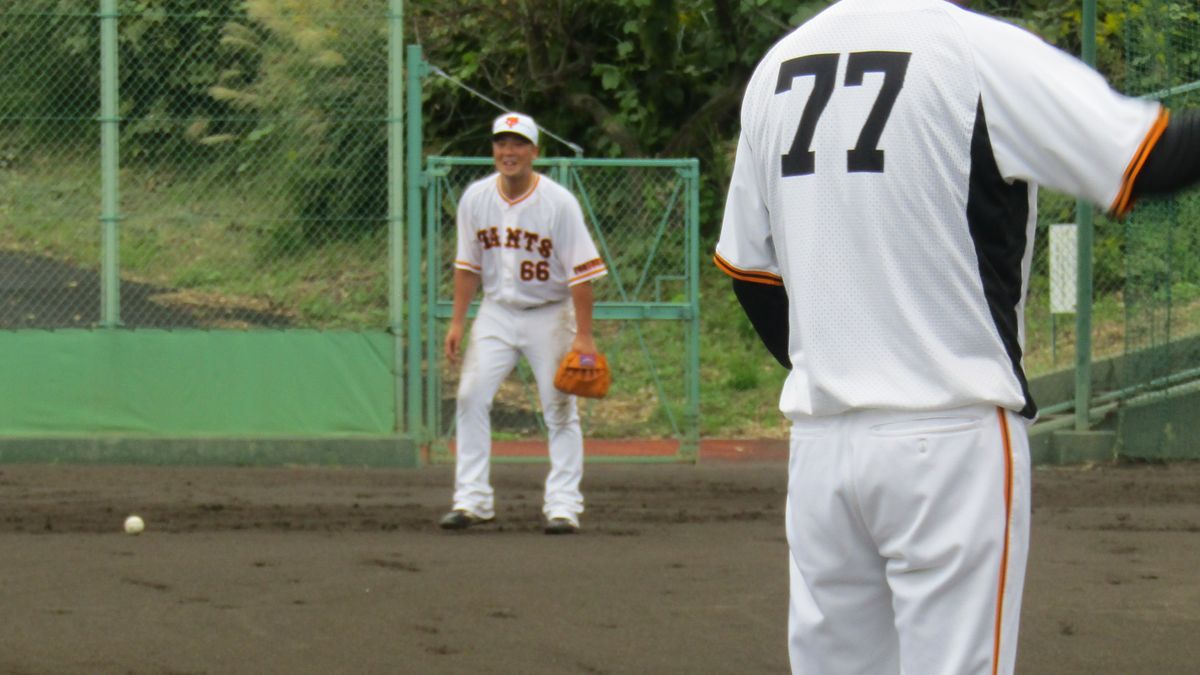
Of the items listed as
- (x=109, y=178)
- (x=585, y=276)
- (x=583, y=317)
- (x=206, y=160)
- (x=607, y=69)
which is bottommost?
(x=583, y=317)

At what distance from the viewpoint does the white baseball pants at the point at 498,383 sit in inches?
364

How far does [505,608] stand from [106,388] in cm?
604

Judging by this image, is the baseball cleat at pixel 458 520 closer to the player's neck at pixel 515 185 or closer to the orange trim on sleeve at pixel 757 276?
the player's neck at pixel 515 185

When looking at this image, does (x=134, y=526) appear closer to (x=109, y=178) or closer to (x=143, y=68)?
(x=109, y=178)

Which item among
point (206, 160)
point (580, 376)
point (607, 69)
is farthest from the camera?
point (607, 69)

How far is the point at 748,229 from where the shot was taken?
3.38 meters

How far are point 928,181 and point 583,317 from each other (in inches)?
244

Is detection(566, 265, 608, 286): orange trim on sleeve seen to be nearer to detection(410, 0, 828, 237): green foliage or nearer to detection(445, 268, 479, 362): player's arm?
detection(445, 268, 479, 362): player's arm

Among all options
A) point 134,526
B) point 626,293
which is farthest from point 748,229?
point 626,293

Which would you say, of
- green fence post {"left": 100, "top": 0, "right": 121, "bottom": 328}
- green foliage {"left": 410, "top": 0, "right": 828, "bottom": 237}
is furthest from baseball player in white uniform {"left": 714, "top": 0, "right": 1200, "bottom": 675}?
green foliage {"left": 410, "top": 0, "right": 828, "bottom": 237}

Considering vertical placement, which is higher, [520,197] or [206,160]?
[206,160]

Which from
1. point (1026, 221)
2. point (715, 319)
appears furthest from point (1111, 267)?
point (1026, 221)

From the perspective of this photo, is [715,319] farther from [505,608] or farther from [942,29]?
[942,29]

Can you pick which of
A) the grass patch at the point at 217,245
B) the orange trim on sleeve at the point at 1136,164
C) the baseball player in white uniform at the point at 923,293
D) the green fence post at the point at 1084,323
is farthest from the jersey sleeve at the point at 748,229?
the green fence post at the point at 1084,323
